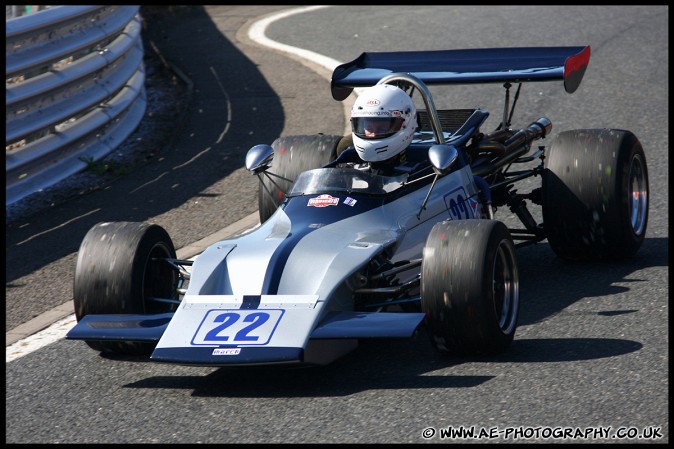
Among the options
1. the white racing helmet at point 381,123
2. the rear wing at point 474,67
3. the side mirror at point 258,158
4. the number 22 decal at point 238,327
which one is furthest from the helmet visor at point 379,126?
the number 22 decal at point 238,327

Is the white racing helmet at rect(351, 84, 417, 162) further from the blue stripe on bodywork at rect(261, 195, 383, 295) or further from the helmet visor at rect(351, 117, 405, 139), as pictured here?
the blue stripe on bodywork at rect(261, 195, 383, 295)

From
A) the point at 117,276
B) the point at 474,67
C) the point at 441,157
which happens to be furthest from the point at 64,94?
the point at 441,157

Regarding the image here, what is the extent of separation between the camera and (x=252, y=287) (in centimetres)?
639

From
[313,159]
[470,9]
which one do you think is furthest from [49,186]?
[470,9]

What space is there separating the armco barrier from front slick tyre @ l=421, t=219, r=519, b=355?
5.04 meters

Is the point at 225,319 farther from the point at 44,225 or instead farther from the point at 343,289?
the point at 44,225

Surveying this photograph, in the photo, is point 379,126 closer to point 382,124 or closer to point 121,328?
point 382,124

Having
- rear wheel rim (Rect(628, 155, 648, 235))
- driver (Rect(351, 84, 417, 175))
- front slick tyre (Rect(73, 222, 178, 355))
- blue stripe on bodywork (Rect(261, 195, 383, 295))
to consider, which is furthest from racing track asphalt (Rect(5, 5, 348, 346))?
rear wheel rim (Rect(628, 155, 648, 235))

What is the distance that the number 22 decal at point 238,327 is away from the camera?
236 inches

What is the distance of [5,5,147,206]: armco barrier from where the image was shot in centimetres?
1042

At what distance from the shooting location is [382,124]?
7473 millimetres

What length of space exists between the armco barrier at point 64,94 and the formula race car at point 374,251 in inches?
109

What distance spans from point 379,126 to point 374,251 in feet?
3.77

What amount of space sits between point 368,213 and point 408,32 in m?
11.1
